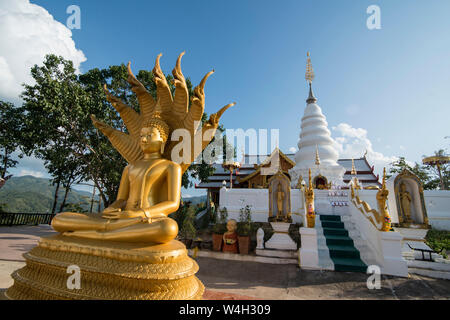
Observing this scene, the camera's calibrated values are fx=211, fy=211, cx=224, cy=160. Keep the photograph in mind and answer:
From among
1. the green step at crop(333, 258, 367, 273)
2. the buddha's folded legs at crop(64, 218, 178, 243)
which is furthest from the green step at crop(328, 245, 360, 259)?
the buddha's folded legs at crop(64, 218, 178, 243)

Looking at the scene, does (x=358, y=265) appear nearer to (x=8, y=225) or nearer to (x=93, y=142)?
(x=93, y=142)

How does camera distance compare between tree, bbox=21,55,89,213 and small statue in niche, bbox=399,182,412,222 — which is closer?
small statue in niche, bbox=399,182,412,222

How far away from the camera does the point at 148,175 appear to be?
3559 millimetres

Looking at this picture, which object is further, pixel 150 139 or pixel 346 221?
pixel 346 221

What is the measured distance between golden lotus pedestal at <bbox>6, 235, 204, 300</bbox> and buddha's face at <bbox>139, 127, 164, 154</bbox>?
66.4 inches

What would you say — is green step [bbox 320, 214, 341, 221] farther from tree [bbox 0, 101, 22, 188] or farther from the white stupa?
tree [bbox 0, 101, 22, 188]

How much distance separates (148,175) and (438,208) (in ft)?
46.4

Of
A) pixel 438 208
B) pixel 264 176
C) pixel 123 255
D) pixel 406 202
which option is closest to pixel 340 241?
pixel 406 202

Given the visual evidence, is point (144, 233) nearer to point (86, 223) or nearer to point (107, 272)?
point (107, 272)

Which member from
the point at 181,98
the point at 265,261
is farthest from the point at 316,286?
the point at 181,98

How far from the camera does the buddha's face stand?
3.72 m

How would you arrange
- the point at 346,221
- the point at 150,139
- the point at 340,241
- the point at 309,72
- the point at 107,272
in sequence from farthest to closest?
the point at 309,72
the point at 346,221
the point at 340,241
the point at 150,139
the point at 107,272
